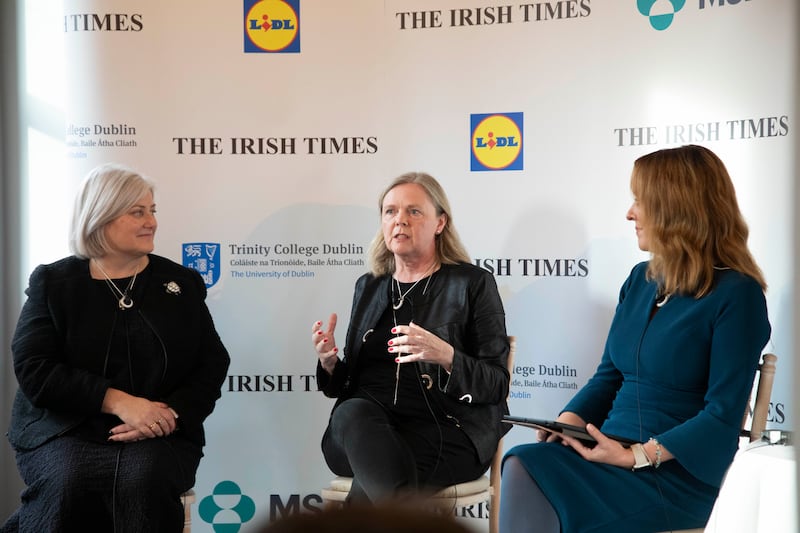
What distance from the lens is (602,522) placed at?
92.2 inches

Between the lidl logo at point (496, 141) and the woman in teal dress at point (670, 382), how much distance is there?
127 cm

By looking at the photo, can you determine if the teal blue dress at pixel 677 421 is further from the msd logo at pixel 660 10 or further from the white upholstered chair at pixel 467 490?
the msd logo at pixel 660 10

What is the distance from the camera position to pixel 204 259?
13.3 feet

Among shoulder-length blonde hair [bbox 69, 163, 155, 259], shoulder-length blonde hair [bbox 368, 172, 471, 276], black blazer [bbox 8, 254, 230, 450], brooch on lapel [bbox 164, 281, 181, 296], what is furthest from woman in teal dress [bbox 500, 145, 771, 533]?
shoulder-length blonde hair [bbox 69, 163, 155, 259]

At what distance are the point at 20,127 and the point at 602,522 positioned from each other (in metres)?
3.18

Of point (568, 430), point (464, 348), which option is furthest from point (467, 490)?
point (568, 430)

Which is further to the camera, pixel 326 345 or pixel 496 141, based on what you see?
pixel 496 141

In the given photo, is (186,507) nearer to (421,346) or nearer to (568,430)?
(421,346)

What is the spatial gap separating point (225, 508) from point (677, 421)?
7.64 ft

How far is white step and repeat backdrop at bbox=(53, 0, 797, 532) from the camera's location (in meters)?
3.88

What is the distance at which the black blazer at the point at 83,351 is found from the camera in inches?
116

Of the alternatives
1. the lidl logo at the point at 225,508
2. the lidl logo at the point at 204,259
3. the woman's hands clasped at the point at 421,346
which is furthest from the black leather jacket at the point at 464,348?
the lidl logo at the point at 225,508

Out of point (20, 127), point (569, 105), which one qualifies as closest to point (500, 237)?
point (569, 105)

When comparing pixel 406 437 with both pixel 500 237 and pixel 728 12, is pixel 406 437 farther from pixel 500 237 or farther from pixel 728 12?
pixel 728 12
